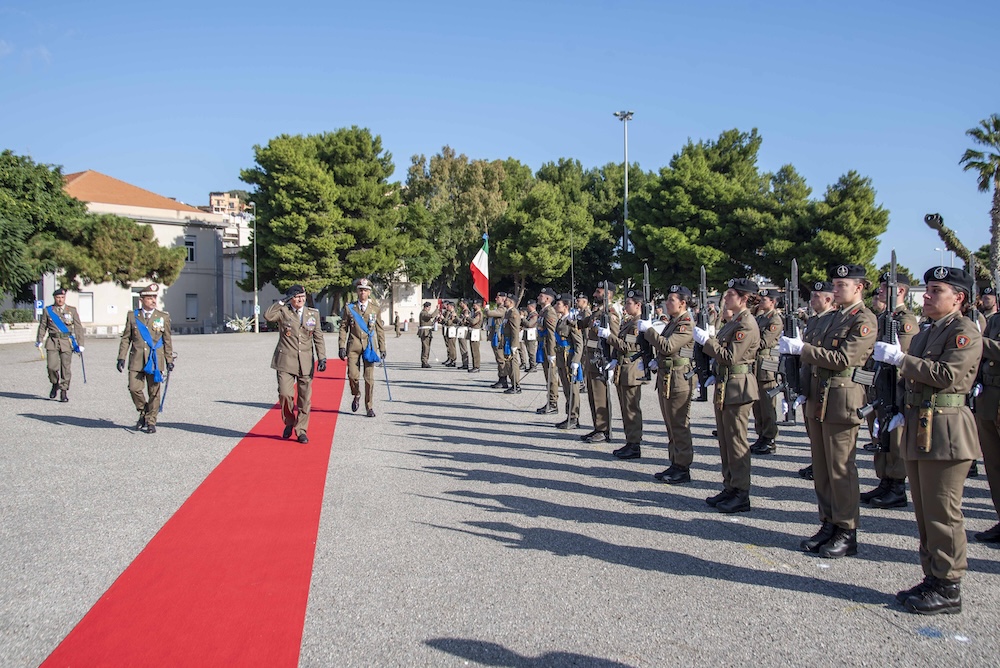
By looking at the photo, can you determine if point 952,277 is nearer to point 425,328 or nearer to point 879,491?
point 879,491

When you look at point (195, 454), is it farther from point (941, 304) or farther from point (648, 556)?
point (941, 304)

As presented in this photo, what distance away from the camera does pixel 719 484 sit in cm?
720

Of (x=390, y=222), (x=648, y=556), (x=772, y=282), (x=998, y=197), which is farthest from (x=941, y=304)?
(x=390, y=222)

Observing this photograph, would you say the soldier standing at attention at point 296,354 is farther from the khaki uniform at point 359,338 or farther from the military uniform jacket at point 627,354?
the military uniform jacket at point 627,354

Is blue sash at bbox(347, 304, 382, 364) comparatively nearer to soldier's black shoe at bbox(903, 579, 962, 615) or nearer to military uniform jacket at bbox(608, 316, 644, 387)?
military uniform jacket at bbox(608, 316, 644, 387)

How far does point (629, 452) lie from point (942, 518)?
4.30 metres

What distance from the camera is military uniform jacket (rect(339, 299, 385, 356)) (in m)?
11.4

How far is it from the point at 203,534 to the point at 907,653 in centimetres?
474

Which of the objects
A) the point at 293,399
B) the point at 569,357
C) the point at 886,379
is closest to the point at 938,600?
the point at 886,379

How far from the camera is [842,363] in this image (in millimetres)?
5113

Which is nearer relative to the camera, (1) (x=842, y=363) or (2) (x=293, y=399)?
(1) (x=842, y=363)

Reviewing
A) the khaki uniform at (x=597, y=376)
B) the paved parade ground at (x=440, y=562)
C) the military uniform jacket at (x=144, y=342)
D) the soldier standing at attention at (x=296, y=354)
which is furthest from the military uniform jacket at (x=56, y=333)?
the khaki uniform at (x=597, y=376)

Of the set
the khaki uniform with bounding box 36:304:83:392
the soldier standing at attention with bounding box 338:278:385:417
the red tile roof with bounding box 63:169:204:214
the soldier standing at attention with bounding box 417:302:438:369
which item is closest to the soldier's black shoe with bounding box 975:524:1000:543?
the soldier standing at attention with bounding box 338:278:385:417

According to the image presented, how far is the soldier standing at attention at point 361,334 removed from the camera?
11.4 meters
